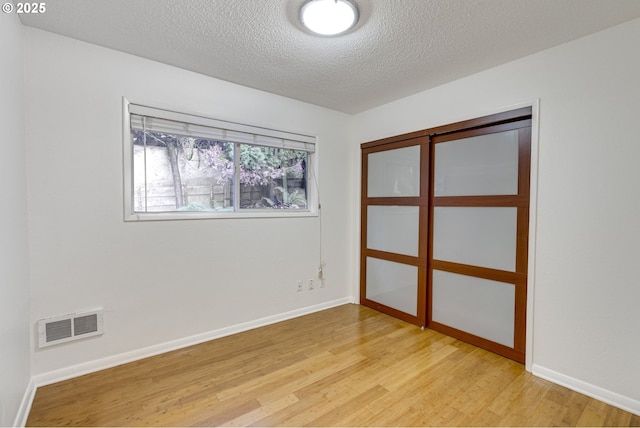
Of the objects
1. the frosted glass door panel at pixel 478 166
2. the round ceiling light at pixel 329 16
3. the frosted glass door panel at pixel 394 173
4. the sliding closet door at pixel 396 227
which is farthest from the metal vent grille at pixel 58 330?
the frosted glass door panel at pixel 478 166

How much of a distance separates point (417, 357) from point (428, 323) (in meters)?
0.66

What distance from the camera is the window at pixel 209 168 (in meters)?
2.47

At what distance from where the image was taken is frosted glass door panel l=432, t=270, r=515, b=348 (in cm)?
250

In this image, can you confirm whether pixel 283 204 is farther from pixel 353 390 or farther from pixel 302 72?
pixel 353 390

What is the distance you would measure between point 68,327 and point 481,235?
3373mm

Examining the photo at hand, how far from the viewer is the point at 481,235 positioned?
104 inches

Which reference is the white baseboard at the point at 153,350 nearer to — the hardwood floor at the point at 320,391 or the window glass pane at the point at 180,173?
the hardwood floor at the point at 320,391

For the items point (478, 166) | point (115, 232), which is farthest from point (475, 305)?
point (115, 232)

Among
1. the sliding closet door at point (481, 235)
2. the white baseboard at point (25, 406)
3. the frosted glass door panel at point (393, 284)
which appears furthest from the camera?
the frosted glass door panel at point (393, 284)

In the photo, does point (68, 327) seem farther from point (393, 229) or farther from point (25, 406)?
point (393, 229)

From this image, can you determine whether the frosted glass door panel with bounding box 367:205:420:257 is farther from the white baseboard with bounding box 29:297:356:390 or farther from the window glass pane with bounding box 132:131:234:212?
the window glass pane with bounding box 132:131:234:212

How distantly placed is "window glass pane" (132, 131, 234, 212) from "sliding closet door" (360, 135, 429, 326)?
66.9 inches

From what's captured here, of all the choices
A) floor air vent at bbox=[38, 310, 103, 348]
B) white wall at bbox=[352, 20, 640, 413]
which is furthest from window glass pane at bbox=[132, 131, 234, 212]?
white wall at bbox=[352, 20, 640, 413]

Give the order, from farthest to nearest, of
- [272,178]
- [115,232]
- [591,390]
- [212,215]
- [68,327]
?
[272,178] < [212,215] < [115,232] < [68,327] < [591,390]
